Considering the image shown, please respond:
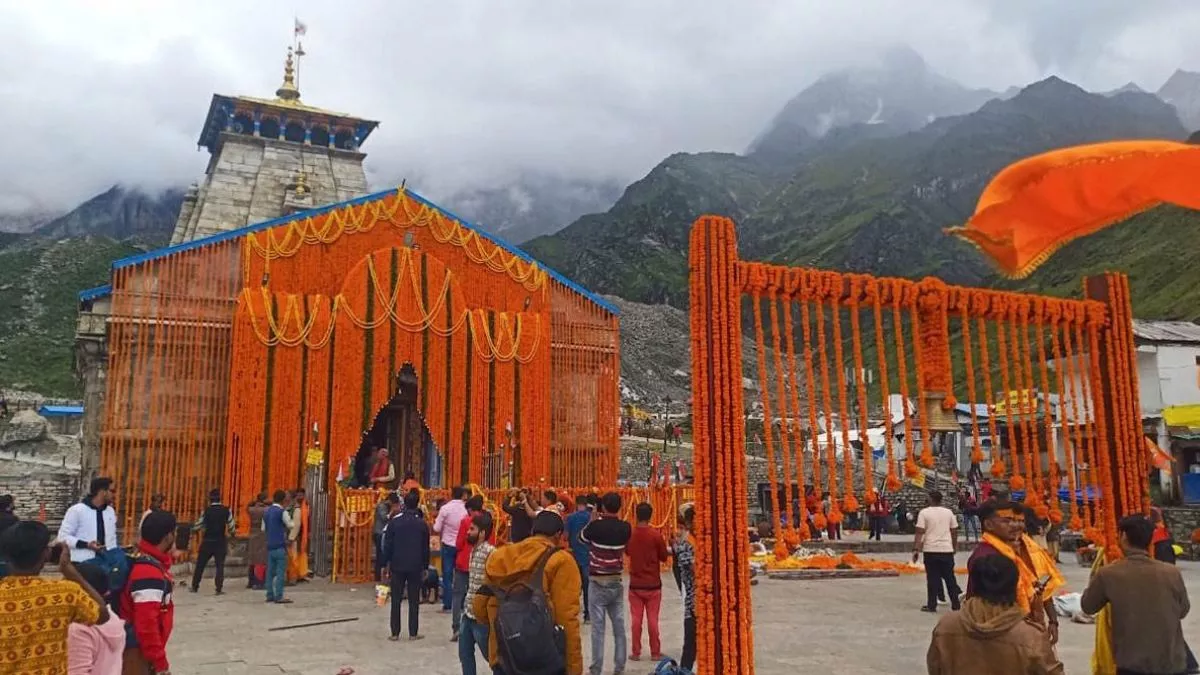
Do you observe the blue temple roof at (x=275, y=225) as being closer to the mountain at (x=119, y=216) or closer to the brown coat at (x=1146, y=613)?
the brown coat at (x=1146, y=613)

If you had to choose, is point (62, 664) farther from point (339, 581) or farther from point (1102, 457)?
point (339, 581)

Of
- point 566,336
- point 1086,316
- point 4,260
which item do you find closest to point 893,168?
point 4,260

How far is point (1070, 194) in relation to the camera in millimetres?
3715

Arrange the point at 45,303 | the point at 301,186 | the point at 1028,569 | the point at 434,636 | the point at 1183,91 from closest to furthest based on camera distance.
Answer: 1. the point at 1028,569
2. the point at 434,636
3. the point at 301,186
4. the point at 45,303
5. the point at 1183,91

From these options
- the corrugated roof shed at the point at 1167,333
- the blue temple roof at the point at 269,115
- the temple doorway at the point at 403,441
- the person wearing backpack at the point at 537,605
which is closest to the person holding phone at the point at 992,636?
the person wearing backpack at the point at 537,605

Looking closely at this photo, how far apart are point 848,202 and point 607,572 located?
412ft

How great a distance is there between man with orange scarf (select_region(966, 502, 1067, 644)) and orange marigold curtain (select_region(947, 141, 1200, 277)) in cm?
190

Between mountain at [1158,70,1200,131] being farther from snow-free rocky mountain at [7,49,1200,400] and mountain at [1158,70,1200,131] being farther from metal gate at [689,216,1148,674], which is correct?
Result: metal gate at [689,216,1148,674]

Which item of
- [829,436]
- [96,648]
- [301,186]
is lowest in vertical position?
[96,648]

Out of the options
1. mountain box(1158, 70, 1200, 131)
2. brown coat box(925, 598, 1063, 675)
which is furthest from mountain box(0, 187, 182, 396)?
mountain box(1158, 70, 1200, 131)

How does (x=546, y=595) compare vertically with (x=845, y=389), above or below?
below

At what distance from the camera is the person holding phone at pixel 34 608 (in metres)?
3.42

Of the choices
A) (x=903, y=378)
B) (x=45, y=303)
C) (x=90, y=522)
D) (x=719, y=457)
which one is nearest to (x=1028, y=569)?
(x=903, y=378)

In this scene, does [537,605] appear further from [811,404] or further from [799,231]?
[799,231]
